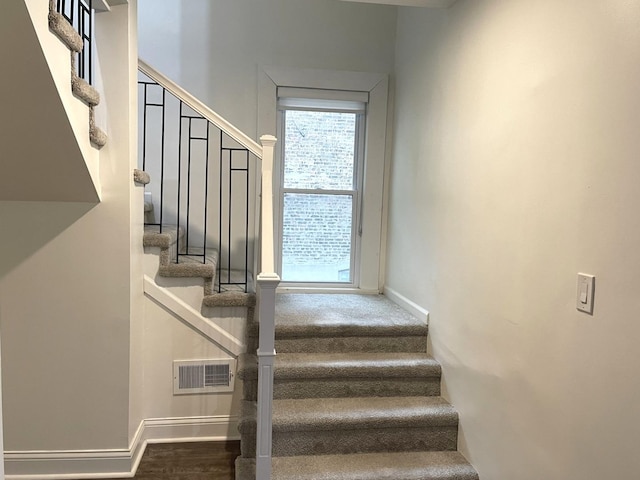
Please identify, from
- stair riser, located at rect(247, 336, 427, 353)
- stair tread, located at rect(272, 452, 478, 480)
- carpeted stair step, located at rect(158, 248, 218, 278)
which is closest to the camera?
stair tread, located at rect(272, 452, 478, 480)

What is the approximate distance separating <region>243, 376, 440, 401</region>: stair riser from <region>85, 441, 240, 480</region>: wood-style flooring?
1.20 feet

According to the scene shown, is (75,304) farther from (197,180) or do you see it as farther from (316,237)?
(316,237)

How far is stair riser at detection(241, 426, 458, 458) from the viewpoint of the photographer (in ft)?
7.56

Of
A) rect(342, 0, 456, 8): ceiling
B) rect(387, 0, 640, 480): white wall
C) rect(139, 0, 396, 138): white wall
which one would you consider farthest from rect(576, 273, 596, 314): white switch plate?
rect(139, 0, 396, 138): white wall

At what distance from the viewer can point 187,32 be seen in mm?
3359

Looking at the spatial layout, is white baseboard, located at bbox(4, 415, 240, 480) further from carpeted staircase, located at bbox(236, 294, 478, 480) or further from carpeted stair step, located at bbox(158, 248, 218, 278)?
carpeted stair step, located at bbox(158, 248, 218, 278)

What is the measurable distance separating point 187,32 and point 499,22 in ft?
7.66

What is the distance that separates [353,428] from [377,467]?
8.5 inches

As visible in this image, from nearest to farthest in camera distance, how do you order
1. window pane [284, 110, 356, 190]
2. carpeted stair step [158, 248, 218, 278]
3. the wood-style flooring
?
the wood-style flooring, carpeted stair step [158, 248, 218, 278], window pane [284, 110, 356, 190]

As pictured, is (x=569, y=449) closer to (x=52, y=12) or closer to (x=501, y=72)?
(x=501, y=72)

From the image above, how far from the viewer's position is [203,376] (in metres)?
2.76


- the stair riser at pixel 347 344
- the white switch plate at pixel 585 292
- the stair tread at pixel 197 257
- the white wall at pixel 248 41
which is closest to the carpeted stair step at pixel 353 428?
the stair riser at pixel 347 344

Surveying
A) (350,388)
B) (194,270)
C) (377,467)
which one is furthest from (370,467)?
(194,270)

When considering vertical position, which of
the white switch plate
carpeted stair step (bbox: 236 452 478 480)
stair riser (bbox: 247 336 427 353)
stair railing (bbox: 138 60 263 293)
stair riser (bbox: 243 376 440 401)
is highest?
stair railing (bbox: 138 60 263 293)
